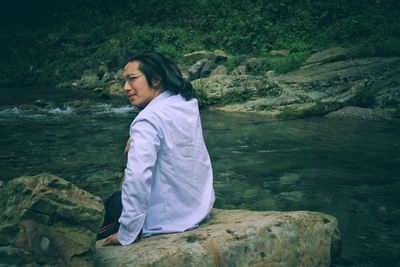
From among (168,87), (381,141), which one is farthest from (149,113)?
(381,141)

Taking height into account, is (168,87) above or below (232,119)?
above

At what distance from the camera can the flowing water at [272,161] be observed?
4.72 m

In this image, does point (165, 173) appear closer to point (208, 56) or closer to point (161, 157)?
point (161, 157)

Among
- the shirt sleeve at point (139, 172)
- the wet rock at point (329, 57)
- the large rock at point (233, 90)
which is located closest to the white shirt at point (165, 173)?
the shirt sleeve at point (139, 172)

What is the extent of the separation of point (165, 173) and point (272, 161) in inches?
160

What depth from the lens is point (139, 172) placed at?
2.72m

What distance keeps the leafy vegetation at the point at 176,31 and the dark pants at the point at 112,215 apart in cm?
1100

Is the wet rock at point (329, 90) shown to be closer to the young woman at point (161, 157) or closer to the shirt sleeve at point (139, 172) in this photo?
the young woman at point (161, 157)

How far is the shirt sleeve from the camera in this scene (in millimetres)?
2725

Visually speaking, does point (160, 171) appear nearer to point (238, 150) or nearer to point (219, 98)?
point (238, 150)

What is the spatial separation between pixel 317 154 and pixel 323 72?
5333 millimetres

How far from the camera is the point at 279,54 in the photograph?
612 inches

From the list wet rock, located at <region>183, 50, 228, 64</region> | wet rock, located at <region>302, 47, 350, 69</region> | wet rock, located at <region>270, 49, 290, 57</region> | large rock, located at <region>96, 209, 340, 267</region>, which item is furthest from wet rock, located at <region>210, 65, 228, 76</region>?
large rock, located at <region>96, 209, 340, 267</region>

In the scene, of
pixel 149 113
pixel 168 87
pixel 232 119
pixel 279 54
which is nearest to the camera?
pixel 149 113
